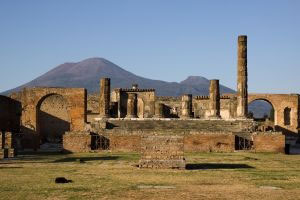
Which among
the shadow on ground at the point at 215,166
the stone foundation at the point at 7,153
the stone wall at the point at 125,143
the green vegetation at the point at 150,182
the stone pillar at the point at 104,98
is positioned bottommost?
the green vegetation at the point at 150,182

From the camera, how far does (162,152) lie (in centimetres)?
1694

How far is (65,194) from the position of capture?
1062cm

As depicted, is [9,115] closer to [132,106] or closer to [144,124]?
[132,106]

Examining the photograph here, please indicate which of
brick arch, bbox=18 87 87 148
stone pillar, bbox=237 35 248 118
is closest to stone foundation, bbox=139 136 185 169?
stone pillar, bbox=237 35 248 118

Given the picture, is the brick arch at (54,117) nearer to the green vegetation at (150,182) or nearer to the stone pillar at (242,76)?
the stone pillar at (242,76)

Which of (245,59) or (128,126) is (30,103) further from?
(245,59)

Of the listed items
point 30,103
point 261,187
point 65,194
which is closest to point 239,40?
point 30,103

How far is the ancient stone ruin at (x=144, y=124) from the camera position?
26547mm

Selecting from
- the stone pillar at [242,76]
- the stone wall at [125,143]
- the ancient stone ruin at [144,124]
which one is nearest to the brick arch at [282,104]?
the ancient stone ruin at [144,124]

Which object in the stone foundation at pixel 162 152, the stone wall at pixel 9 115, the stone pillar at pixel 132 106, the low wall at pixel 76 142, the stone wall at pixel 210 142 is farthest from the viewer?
the stone pillar at pixel 132 106

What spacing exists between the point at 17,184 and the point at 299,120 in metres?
41.8

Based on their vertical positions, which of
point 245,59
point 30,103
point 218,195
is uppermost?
point 245,59

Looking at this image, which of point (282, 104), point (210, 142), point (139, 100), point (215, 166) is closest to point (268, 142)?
point (210, 142)

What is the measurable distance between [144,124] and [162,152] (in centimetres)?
1397
